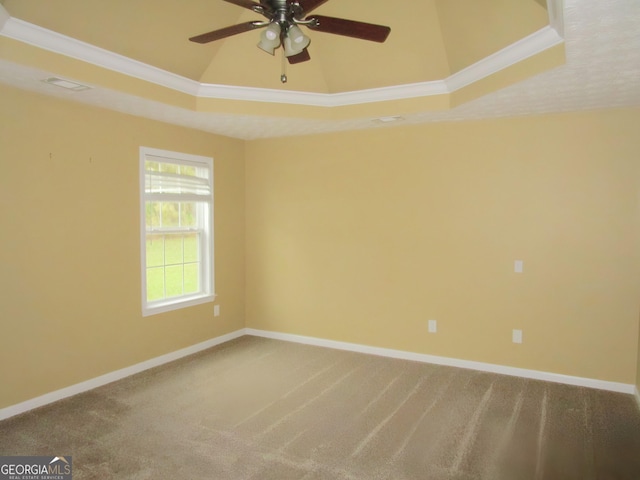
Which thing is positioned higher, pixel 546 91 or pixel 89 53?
pixel 89 53

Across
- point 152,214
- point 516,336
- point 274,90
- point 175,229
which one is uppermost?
point 274,90

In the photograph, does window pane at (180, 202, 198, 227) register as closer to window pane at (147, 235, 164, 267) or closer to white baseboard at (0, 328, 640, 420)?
window pane at (147, 235, 164, 267)

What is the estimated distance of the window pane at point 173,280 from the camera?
4.58 m

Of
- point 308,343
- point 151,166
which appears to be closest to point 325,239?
point 308,343

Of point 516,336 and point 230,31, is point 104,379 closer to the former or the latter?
point 230,31

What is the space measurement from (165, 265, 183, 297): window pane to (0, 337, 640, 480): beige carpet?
0.81 metres

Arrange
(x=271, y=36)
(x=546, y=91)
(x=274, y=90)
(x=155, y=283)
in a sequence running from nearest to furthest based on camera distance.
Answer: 1. (x=271, y=36)
2. (x=546, y=91)
3. (x=274, y=90)
4. (x=155, y=283)

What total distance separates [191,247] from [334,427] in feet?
8.68

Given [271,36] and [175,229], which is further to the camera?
[175,229]

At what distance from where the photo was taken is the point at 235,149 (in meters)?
5.28

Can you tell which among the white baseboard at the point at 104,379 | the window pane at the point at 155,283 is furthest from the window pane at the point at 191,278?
the white baseboard at the point at 104,379

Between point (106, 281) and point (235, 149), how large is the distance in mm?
2218

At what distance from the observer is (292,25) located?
2.18 metres

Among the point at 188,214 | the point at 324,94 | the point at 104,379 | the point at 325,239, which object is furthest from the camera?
the point at 325,239
